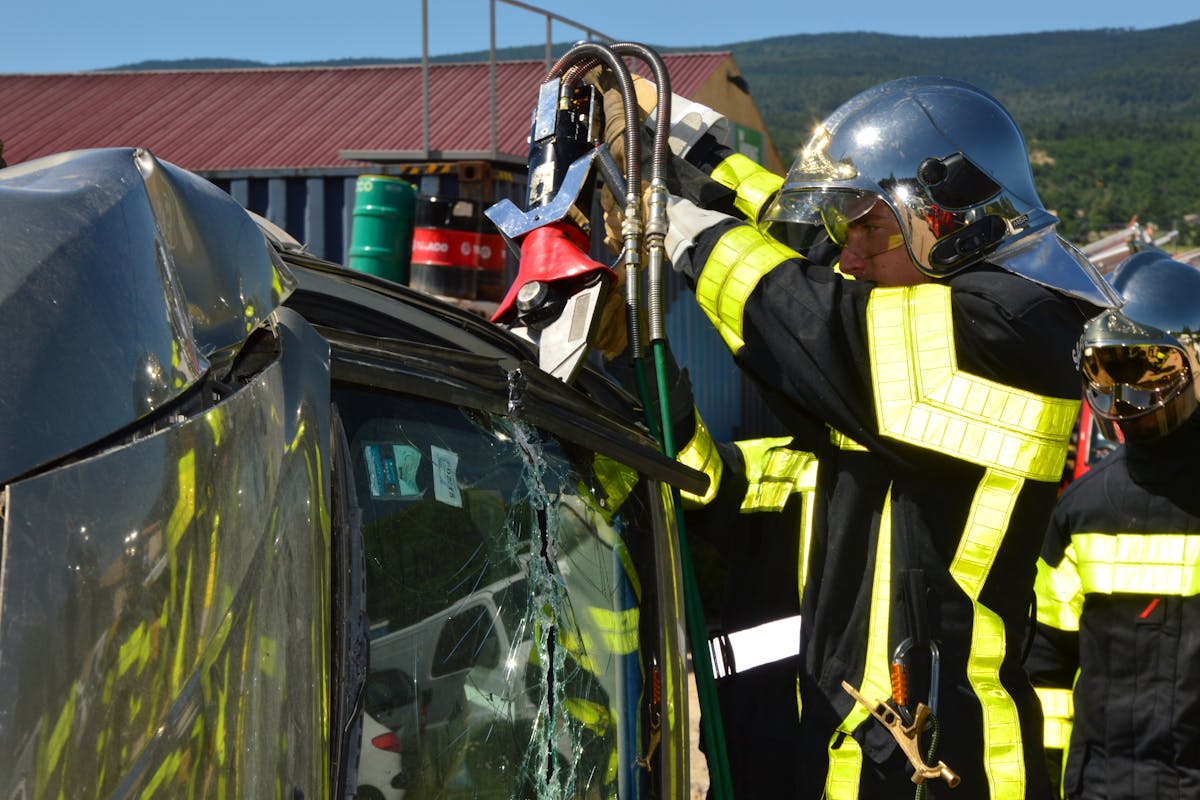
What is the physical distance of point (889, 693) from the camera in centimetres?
216

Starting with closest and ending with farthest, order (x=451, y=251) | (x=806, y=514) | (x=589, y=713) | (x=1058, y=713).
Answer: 1. (x=589, y=713)
2. (x=806, y=514)
3. (x=1058, y=713)
4. (x=451, y=251)

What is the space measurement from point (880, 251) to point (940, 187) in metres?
0.15

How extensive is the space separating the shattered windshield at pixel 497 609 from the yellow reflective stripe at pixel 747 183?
710 mm

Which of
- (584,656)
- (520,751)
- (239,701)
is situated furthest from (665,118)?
(239,701)

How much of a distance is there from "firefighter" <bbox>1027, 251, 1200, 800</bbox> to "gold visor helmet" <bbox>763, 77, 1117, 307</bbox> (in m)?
1.07

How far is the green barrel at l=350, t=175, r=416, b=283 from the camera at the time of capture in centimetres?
582

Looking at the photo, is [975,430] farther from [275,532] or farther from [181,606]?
[181,606]

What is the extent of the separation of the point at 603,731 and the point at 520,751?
0.20 m

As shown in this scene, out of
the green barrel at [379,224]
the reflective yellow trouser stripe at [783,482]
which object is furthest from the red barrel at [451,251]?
the reflective yellow trouser stripe at [783,482]

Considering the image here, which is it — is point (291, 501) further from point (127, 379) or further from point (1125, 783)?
point (1125, 783)

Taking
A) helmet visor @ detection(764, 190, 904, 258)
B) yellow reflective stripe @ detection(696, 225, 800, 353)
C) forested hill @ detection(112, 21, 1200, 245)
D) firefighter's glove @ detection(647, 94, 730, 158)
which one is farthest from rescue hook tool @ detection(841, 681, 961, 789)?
forested hill @ detection(112, 21, 1200, 245)

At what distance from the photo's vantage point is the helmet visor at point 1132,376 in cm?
338

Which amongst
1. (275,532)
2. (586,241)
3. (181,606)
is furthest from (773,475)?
(181,606)

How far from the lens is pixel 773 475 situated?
256 centimetres
